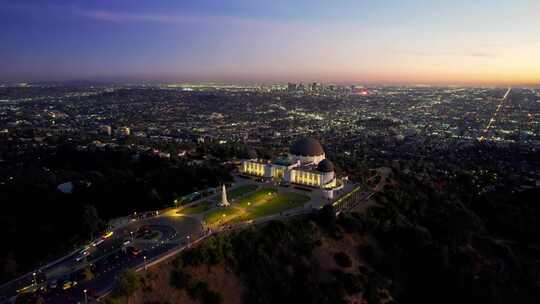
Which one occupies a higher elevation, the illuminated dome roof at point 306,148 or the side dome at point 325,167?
the illuminated dome roof at point 306,148

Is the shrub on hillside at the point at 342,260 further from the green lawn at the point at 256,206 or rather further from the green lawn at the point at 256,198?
the green lawn at the point at 256,198

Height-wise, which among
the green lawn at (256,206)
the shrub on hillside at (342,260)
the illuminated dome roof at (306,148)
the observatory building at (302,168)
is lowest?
the shrub on hillside at (342,260)

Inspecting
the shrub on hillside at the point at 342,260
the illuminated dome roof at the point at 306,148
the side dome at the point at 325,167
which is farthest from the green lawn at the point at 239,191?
the shrub on hillside at the point at 342,260

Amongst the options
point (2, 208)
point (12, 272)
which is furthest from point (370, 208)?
point (2, 208)

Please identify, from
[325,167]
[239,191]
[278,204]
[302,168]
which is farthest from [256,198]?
[325,167]

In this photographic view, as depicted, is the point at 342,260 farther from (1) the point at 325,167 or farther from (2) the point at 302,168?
(2) the point at 302,168

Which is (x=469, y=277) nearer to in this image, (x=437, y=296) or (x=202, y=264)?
(x=437, y=296)

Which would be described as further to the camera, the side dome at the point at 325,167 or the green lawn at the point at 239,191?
the side dome at the point at 325,167
